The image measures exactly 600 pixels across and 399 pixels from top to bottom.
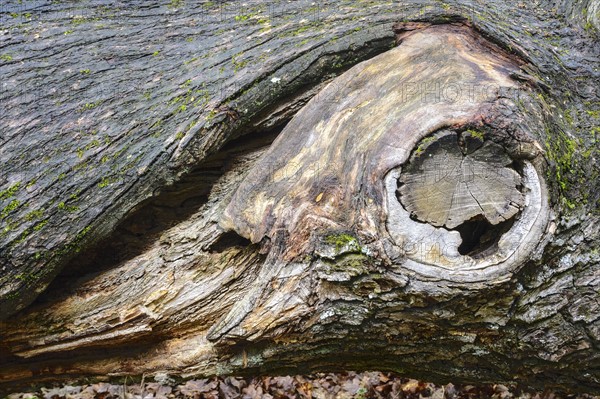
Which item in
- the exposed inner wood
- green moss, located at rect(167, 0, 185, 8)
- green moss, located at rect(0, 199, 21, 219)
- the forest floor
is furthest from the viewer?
the forest floor

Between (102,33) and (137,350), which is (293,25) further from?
(137,350)

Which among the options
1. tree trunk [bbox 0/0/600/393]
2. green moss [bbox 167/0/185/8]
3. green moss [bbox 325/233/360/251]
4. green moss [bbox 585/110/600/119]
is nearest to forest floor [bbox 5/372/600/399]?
tree trunk [bbox 0/0/600/393]

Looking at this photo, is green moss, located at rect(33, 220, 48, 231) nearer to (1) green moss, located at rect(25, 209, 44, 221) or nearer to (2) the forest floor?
(1) green moss, located at rect(25, 209, 44, 221)

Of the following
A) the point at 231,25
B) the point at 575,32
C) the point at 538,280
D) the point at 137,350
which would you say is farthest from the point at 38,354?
the point at 575,32

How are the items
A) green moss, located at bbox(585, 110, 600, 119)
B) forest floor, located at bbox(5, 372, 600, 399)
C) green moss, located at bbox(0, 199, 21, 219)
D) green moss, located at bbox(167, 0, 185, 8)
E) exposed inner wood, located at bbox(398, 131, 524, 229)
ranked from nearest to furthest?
exposed inner wood, located at bbox(398, 131, 524, 229), green moss, located at bbox(0, 199, 21, 219), green moss, located at bbox(585, 110, 600, 119), green moss, located at bbox(167, 0, 185, 8), forest floor, located at bbox(5, 372, 600, 399)

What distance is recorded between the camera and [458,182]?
2.26 meters

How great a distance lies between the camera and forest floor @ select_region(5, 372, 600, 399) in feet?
14.6

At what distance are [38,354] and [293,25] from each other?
2.15m

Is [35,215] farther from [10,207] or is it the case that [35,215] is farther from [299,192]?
[299,192]

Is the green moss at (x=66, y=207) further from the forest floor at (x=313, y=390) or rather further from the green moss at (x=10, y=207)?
the forest floor at (x=313, y=390)

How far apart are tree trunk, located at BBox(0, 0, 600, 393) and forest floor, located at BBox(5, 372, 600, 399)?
5.70 feet

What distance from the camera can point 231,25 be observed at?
118 inches

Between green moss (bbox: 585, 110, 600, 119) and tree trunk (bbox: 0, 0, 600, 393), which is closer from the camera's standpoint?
tree trunk (bbox: 0, 0, 600, 393)

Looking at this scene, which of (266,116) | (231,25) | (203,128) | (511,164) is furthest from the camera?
(231,25)
